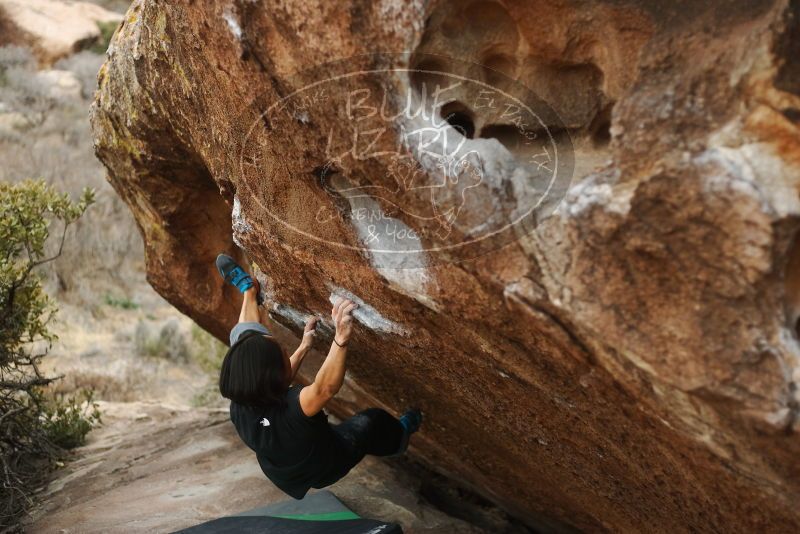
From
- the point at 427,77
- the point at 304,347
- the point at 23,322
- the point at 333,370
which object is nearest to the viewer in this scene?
the point at 427,77

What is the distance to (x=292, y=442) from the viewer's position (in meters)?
2.97

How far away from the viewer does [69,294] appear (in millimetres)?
10148

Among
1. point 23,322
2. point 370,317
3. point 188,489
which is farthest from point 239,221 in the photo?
point 23,322

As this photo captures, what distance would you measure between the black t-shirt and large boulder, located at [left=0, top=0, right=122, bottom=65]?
15.0 meters

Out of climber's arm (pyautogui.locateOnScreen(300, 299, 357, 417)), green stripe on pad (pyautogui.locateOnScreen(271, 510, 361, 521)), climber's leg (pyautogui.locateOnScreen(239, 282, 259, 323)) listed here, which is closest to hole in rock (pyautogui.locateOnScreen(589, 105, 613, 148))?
climber's arm (pyautogui.locateOnScreen(300, 299, 357, 417))

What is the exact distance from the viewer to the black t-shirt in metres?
2.95

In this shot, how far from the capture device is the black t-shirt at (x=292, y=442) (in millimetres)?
2951

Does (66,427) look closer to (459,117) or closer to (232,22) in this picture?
(232,22)

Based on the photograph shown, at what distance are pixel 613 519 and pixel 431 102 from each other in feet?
7.17

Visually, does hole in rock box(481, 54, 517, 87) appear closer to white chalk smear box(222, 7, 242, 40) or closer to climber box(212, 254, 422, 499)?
white chalk smear box(222, 7, 242, 40)

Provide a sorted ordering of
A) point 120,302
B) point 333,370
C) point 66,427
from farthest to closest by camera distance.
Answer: point 120,302
point 66,427
point 333,370

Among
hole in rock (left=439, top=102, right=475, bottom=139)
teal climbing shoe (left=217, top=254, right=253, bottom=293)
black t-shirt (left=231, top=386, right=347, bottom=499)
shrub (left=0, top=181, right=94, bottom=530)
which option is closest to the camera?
hole in rock (left=439, top=102, right=475, bottom=139)

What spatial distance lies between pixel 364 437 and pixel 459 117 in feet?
5.62

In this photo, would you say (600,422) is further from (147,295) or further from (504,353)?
(147,295)
